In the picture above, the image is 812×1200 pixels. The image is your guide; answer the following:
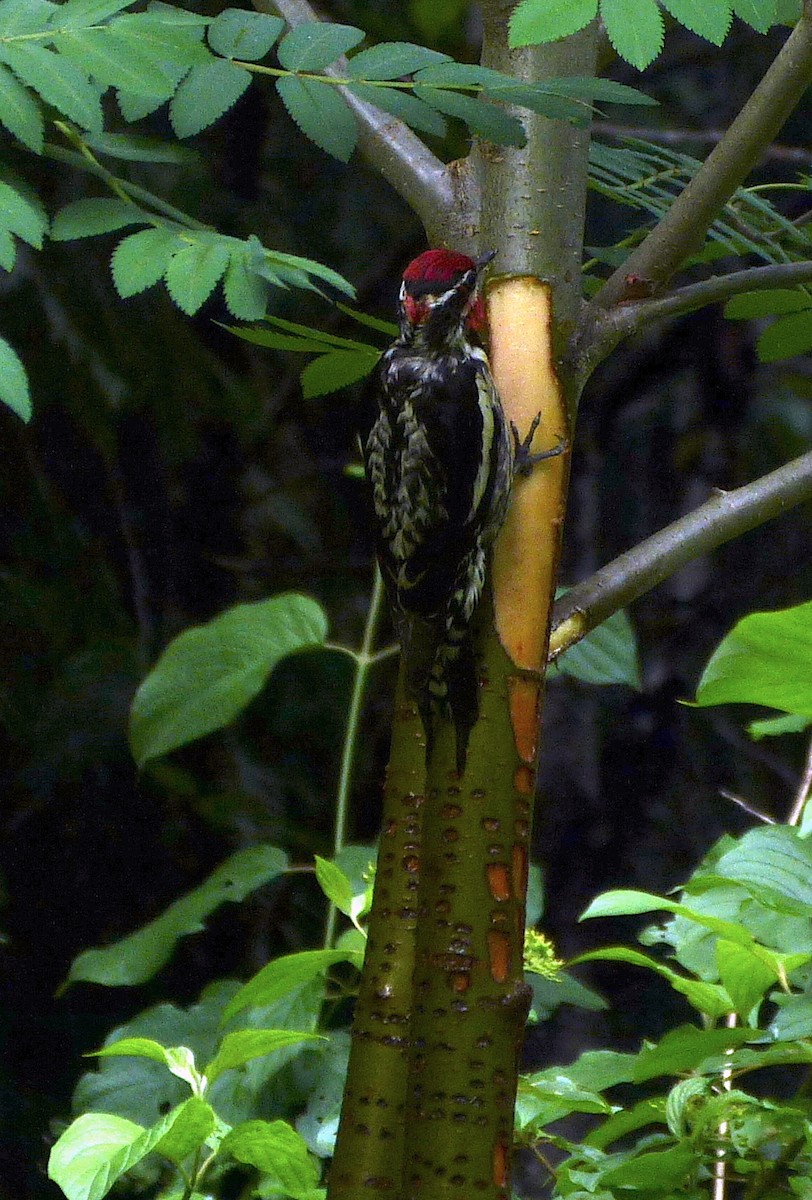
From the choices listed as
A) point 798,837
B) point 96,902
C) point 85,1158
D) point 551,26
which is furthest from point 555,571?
point 96,902

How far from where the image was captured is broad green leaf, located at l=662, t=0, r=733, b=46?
2.40 ft

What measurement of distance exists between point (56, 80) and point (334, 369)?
1.09 ft

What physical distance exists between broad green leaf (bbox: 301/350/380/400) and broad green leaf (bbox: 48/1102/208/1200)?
55cm

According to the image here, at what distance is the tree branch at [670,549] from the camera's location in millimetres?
894

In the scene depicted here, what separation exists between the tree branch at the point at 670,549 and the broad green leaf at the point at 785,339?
182 millimetres

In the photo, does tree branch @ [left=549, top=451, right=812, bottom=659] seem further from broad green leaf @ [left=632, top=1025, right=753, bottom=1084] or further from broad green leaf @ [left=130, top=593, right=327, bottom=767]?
broad green leaf @ [left=130, top=593, right=327, bottom=767]

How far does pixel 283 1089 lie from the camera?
114 cm

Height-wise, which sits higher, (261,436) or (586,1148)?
(261,436)

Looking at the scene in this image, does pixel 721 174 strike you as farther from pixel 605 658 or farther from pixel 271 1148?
pixel 271 1148

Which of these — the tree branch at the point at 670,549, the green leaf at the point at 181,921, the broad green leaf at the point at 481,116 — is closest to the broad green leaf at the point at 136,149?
the broad green leaf at the point at 481,116

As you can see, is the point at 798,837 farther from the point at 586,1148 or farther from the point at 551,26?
the point at 551,26

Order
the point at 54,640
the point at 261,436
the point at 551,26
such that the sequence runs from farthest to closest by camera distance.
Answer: the point at 261,436 < the point at 54,640 < the point at 551,26

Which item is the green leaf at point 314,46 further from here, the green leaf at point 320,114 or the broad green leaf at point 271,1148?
the broad green leaf at point 271,1148

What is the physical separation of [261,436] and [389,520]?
0.93 meters
